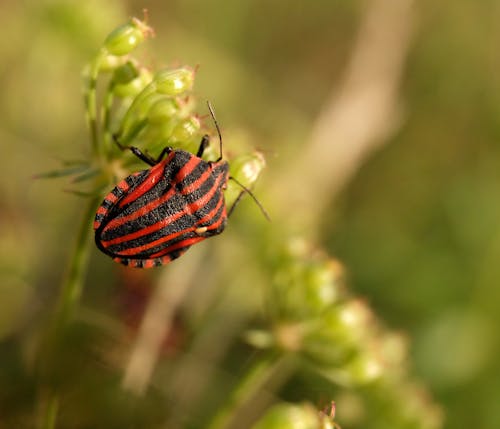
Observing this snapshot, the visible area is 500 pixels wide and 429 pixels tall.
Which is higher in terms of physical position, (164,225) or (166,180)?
(166,180)

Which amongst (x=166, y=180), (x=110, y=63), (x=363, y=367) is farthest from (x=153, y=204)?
(x=363, y=367)

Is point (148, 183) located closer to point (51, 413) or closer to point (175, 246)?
point (175, 246)

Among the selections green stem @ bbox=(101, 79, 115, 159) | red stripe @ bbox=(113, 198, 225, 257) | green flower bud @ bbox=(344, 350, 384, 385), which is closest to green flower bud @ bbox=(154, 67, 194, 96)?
green stem @ bbox=(101, 79, 115, 159)

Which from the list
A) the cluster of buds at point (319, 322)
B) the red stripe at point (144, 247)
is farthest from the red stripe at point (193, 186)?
the cluster of buds at point (319, 322)

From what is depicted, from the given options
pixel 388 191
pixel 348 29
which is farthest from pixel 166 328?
pixel 348 29

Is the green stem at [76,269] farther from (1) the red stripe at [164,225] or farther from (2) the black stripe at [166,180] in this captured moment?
(2) the black stripe at [166,180]

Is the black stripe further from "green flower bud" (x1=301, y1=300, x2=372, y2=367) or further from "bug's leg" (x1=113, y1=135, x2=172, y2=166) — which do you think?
"green flower bud" (x1=301, y1=300, x2=372, y2=367)

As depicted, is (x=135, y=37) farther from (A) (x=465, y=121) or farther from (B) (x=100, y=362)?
(A) (x=465, y=121)
